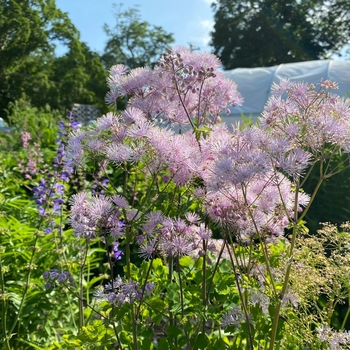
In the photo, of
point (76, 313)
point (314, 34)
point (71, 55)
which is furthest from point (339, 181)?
point (314, 34)

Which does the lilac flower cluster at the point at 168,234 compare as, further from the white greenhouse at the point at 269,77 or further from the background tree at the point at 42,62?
the background tree at the point at 42,62

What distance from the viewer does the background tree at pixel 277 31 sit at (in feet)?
93.3

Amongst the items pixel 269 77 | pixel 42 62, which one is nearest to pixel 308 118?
pixel 269 77

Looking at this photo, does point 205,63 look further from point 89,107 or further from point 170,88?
point 89,107

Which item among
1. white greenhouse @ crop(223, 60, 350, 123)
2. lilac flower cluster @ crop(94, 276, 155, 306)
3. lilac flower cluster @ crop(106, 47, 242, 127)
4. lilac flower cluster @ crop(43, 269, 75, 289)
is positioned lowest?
white greenhouse @ crop(223, 60, 350, 123)

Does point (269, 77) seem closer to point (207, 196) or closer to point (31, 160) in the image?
point (31, 160)

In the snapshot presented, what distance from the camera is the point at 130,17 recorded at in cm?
3653

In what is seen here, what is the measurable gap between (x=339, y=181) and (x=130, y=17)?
35714mm

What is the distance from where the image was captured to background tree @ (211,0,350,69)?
93.3 ft

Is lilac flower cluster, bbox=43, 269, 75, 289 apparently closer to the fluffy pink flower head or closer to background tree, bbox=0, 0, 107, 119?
the fluffy pink flower head

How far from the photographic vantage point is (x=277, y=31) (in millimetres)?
28875

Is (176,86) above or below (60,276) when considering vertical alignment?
above

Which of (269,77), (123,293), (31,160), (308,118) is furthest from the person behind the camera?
(269,77)

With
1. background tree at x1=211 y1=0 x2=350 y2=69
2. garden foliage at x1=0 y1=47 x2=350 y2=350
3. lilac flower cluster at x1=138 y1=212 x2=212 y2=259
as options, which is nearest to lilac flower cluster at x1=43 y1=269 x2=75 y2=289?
garden foliage at x1=0 y1=47 x2=350 y2=350
